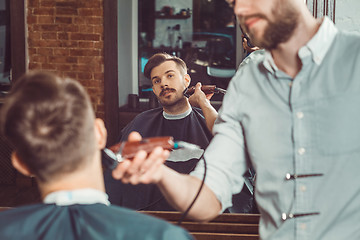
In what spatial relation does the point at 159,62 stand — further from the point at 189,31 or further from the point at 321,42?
the point at 189,31

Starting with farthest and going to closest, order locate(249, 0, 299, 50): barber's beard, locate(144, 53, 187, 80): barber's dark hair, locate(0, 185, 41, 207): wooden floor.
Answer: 1. locate(0, 185, 41, 207): wooden floor
2. locate(144, 53, 187, 80): barber's dark hair
3. locate(249, 0, 299, 50): barber's beard

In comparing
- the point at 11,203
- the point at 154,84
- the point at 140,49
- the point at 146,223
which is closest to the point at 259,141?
the point at 146,223

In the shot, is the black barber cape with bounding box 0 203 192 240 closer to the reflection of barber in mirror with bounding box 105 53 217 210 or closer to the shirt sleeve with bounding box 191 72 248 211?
the shirt sleeve with bounding box 191 72 248 211

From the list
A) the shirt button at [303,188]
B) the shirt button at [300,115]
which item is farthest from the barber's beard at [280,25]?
the shirt button at [303,188]

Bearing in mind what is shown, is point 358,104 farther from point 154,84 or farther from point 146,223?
point 154,84

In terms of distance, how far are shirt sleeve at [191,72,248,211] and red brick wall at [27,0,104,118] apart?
3344 mm

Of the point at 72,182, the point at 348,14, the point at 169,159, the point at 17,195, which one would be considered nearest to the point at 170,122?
the point at 169,159

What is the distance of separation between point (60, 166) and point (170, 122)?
202 cm

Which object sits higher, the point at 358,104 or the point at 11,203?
the point at 358,104

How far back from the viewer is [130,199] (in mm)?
2684

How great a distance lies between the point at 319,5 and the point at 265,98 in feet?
4.87

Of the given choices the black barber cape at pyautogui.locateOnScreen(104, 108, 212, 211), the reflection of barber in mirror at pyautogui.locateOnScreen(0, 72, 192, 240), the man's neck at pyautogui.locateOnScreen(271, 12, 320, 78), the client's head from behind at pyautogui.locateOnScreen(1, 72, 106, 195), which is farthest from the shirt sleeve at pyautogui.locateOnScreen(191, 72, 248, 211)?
the black barber cape at pyautogui.locateOnScreen(104, 108, 212, 211)

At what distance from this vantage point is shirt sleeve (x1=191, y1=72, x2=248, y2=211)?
1278 millimetres

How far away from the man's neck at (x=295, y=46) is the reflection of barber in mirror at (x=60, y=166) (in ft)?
1.97
